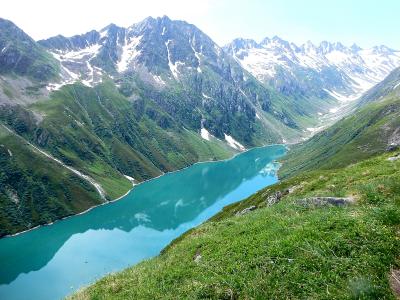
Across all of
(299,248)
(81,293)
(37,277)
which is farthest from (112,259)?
(299,248)

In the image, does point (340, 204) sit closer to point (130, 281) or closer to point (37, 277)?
point (130, 281)

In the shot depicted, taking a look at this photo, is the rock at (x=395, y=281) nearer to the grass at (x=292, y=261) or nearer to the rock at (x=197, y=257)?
the grass at (x=292, y=261)

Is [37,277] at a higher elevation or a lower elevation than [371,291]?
lower

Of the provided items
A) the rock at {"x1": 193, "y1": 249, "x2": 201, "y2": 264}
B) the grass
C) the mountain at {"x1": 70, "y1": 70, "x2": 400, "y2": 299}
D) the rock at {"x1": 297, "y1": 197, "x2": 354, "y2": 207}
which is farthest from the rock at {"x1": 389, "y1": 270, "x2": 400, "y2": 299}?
the rock at {"x1": 193, "y1": 249, "x2": 201, "y2": 264}

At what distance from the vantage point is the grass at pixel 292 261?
1967 centimetres

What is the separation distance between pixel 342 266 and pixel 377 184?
1358 cm

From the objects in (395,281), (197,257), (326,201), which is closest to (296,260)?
(395,281)

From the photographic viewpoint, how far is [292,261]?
21984mm

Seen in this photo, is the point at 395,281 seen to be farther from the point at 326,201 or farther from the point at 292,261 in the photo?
the point at 326,201

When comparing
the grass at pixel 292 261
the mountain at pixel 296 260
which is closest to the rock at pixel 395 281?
the mountain at pixel 296 260

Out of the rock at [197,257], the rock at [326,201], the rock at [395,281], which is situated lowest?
the rock at [395,281]

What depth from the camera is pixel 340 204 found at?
3100cm

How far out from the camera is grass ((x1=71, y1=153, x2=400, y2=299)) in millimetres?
19672

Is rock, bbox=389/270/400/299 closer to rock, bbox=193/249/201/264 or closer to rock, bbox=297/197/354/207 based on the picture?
rock, bbox=297/197/354/207
